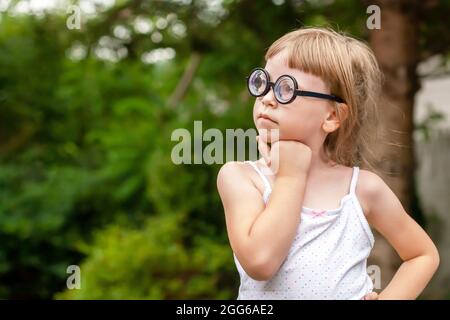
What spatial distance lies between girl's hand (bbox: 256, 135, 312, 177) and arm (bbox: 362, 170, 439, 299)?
0.21 metres

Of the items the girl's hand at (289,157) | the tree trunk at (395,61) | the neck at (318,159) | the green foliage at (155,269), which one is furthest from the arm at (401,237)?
the green foliage at (155,269)

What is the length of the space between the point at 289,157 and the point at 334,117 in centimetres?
20

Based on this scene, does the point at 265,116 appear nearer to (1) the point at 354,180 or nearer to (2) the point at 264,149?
(2) the point at 264,149

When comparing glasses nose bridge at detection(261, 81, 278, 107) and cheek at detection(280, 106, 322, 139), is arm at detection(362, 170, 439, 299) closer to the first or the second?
cheek at detection(280, 106, 322, 139)

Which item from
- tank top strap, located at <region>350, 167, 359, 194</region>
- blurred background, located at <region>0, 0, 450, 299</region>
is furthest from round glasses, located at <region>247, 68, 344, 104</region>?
blurred background, located at <region>0, 0, 450, 299</region>

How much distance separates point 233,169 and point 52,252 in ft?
20.0

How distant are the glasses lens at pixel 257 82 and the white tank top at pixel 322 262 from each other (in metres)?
0.20

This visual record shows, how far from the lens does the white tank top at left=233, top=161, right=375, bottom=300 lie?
1.73 m

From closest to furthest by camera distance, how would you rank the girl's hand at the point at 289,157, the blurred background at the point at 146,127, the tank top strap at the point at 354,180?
1. the girl's hand at the point at 289,157
2. the tank top strap at the point at 354,180
3. the blurred background at the point at 146,127

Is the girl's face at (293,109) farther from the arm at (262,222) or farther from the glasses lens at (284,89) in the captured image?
the arm at (262,222)

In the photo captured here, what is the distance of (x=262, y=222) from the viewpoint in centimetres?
164

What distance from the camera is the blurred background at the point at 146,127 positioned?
5.25 m

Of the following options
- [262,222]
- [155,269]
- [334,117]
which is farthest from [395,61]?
[262,222]

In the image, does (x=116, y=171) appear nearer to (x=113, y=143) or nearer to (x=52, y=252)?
(x=113, y=143)
